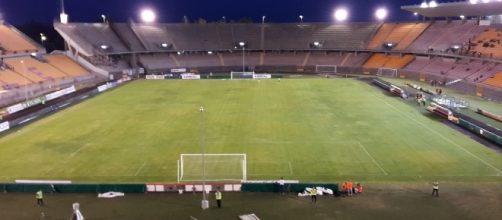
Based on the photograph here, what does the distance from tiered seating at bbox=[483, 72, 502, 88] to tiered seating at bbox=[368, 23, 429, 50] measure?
2785cm

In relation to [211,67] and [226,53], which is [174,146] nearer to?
[211,67]

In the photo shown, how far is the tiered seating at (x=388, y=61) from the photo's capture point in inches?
3403

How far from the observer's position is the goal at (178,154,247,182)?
95.9 ft

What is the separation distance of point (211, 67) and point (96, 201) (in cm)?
7362

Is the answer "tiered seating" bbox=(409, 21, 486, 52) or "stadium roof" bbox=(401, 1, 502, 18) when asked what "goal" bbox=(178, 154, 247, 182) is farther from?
"tiered seating" bbox=(409, 21, 486, 52)

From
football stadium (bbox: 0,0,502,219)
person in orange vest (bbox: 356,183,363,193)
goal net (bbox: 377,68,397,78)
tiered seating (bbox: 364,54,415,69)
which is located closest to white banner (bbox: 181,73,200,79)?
football stadium (bbox: 0,0,502,219)

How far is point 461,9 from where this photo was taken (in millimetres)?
78312

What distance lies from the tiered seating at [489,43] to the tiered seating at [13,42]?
77262 mm

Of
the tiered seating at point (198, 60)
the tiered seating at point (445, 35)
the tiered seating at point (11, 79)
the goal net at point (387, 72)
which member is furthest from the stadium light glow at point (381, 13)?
the tiered seating at point (11, 79)

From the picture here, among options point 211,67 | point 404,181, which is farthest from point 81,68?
point 404,181

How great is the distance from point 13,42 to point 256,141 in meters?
61.0

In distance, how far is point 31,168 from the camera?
104 ft

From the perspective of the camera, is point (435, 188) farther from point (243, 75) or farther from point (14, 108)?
point (243, 75)

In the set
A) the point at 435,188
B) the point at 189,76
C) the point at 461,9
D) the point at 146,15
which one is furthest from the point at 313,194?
the point at 146,15
